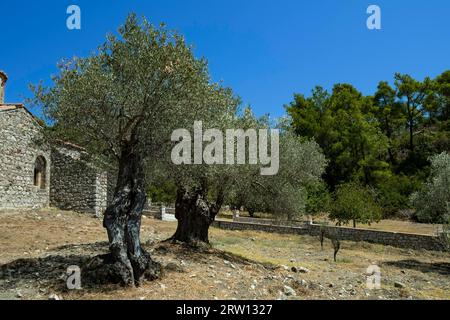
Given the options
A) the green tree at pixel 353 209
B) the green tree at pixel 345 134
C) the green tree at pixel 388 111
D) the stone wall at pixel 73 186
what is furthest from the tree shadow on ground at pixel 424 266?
the green tree at pixel 388 111

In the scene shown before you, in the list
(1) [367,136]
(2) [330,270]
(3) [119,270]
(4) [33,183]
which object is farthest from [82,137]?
(1) [367,136]

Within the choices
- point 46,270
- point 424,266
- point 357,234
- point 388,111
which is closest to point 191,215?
point 46,270

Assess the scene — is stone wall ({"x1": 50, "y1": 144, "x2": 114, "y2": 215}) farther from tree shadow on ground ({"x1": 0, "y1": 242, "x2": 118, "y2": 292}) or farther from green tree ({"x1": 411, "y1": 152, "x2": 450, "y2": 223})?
green tree ({"x1": 411, "y1": 152, "x2": 450, "y2": 223})

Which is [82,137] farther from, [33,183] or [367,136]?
[367,136]

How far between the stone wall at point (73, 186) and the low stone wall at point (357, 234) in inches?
455

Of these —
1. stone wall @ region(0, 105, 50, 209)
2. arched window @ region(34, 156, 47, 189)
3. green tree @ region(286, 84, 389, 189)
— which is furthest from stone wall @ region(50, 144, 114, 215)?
green tree @ region(286, 84, 389, 189)

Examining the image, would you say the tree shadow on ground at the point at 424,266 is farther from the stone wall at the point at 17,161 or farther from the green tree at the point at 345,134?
the green tree at the point at 345,134

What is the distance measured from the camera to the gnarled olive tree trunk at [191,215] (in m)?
17.7

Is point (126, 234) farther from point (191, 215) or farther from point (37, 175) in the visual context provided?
point (37, 175)

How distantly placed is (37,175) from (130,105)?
710 inches

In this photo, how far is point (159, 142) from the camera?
1191 cm

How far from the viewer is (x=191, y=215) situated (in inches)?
701
